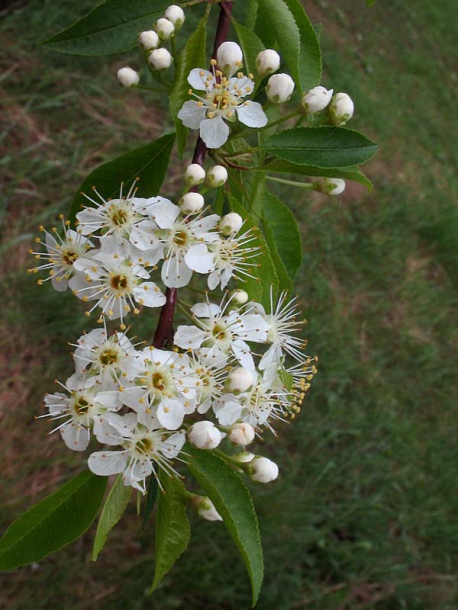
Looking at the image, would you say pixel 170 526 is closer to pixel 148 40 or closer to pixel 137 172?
pixel 137 172

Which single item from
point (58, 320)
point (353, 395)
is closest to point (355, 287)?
point (353, 395)

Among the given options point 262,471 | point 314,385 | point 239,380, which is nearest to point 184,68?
point 239,380

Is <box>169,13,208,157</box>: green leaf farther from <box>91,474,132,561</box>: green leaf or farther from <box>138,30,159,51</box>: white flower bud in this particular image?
<box>91,474,132,561</box>: green leaf

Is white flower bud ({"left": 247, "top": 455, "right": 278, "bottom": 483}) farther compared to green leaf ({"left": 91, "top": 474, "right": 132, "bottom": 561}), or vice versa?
white flower bud ({"left": 247, "top": 455, "right": 278, "bottom": 483})

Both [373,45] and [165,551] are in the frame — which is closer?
[165,551]

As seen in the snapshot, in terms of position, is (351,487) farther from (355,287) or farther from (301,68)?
(301,68)

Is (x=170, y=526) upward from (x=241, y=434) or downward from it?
downward

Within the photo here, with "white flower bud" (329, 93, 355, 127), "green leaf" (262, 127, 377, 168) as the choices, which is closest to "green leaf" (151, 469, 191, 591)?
"green leaf" (262, 127, 377, 168)
